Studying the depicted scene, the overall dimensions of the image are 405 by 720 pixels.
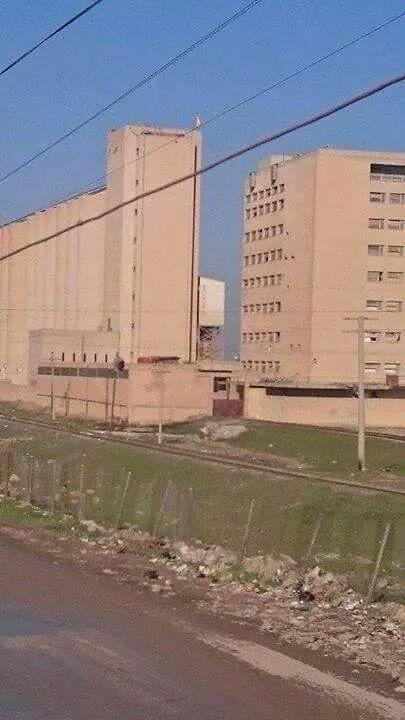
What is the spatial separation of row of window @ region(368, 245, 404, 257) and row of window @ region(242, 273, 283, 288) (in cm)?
980

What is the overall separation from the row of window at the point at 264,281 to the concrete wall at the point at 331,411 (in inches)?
1459

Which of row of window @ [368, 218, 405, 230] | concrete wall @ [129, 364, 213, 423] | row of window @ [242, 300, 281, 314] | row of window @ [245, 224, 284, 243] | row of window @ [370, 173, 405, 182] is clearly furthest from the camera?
row of window @ [245, 224, 284, 243]

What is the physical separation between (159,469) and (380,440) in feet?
118

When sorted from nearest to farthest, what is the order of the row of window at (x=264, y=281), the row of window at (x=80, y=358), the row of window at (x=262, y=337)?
the row of window at (x=80, y=358) < the row of window at (x=262, y=337) < the row of window at (x=264, y=281)

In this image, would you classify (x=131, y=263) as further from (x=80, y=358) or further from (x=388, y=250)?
(x=388, y=250)

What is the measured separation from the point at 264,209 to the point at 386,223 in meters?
13.2

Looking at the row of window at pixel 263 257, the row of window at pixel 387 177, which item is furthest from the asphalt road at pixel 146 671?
the row of window at pixel 263 257

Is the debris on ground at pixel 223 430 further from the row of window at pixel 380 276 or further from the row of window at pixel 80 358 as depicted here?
the row of window at pixel 380 276

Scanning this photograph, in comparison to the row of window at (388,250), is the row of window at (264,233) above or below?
above

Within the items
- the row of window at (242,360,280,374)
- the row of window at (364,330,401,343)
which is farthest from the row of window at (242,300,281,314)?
the row of window at (364,330,401,343)

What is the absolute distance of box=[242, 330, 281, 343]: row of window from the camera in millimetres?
111581

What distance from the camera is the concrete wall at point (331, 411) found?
7656cm

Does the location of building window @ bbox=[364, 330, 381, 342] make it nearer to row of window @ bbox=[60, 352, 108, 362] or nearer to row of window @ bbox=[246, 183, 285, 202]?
row of window @ bbox=[246, 183, 285, 202]

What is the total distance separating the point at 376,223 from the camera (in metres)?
112
